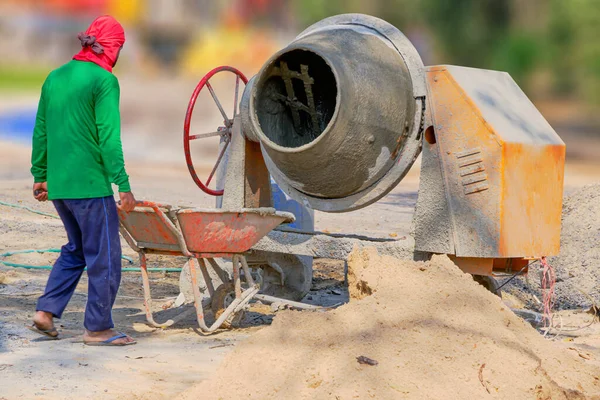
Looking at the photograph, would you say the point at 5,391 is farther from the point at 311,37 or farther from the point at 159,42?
the point at 159,42

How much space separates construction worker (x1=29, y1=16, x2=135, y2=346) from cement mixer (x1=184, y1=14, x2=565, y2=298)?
1054mm

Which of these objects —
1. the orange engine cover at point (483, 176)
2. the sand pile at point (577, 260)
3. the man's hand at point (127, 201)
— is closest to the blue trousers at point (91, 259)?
the man's hand at point (127, 201)

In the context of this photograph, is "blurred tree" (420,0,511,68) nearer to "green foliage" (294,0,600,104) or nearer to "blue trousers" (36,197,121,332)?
"green foliage" (294,0,600,104)

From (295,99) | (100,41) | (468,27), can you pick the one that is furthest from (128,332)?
(468,27)

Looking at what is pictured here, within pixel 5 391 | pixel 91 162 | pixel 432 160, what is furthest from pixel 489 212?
pixel 5 391

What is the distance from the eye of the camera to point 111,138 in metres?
4.41

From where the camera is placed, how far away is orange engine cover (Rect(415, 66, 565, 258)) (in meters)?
4.75

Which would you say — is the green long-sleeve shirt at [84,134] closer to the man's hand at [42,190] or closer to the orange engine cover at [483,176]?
the man's hand at [42,190]

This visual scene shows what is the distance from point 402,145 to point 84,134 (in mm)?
1780

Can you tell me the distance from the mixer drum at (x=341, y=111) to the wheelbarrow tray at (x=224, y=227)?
448mm

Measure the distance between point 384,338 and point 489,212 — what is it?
1185 millimetres

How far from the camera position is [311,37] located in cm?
534

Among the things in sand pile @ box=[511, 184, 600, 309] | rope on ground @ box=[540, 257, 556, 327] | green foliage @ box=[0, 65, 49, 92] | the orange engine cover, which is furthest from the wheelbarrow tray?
green foliage @ box=[0, 65, 49, 92]

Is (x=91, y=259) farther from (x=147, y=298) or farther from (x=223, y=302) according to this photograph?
(x=223, y=302)
